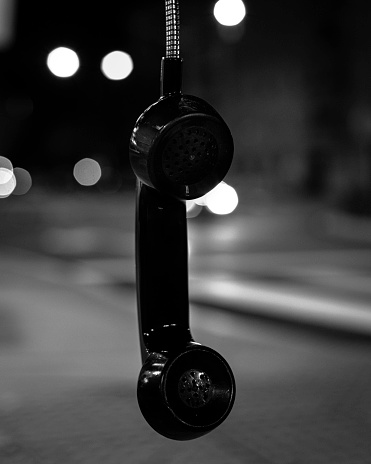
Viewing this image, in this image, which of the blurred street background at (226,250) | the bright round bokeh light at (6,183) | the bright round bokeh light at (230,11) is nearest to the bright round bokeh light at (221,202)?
the blurred street background at (226,250)

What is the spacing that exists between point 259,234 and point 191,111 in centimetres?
1247

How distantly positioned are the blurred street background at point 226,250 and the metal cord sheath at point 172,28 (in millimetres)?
1339

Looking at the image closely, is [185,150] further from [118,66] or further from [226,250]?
[118,66]

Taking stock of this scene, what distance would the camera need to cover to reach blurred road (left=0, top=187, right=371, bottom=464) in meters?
2.92

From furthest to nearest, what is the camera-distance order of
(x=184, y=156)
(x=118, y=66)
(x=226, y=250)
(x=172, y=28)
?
(x=118, y=66) < (x=226, y=250) < (x=172, y=28) < (x=184, y=156)

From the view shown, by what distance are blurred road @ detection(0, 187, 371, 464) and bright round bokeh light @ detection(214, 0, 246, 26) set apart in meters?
2.30

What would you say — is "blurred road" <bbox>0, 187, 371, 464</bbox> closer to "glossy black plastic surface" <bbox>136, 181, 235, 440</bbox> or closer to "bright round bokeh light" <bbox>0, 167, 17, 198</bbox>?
"glossy black plastic surface" <bbox>136, 181, 235, 440</bbox>

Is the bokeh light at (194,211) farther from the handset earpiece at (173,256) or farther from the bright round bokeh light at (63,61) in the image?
the handset earpiece at (173,256)

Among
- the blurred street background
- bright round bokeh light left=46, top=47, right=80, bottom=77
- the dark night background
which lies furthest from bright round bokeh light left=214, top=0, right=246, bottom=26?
the dark night background

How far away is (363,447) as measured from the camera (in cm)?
287

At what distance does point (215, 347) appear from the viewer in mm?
4883

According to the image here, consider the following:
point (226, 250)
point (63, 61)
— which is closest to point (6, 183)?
point (226, 250)

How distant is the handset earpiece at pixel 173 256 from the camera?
1.80 metres

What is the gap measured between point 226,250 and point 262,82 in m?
12.7
